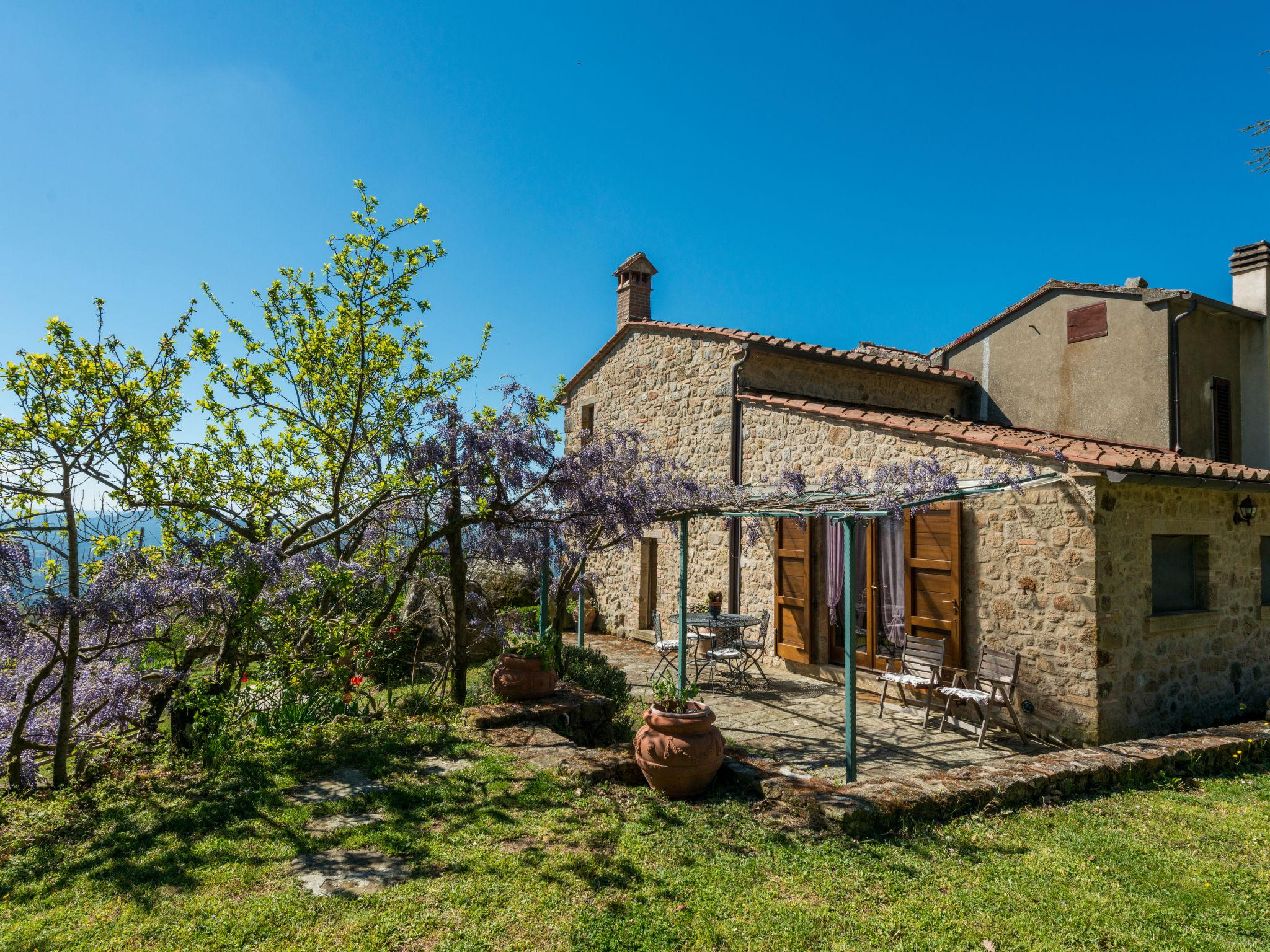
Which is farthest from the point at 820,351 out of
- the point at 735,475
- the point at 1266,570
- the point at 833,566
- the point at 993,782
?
the point at 993,782

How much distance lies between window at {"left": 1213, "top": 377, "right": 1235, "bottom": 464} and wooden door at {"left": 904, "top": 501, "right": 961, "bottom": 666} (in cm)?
481

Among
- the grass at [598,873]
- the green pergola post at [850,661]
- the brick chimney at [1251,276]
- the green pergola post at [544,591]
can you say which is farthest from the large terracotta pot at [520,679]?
the brick chimney at [1251,276]

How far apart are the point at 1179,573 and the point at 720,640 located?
501 cm

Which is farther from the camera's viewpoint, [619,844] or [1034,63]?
[1034,63]

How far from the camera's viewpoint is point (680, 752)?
14.9 ft

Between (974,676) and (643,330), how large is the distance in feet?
24.4

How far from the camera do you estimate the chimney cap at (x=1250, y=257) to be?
9.48 m

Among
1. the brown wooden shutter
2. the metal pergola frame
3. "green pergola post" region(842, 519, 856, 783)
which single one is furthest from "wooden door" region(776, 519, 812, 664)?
the brown wooden shutter

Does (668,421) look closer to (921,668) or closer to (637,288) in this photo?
(637,288)

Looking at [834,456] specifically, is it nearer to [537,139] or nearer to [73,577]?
[537,139]

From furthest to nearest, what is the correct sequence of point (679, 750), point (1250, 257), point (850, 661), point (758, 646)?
point (1250, 257), point (758, 646), point (850, 661), point (679, 750)

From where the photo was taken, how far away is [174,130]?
5.74 meters

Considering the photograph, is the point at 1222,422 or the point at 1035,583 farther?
the point at 1222,422

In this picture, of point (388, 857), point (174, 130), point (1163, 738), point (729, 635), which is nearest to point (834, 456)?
point (729, 635)
